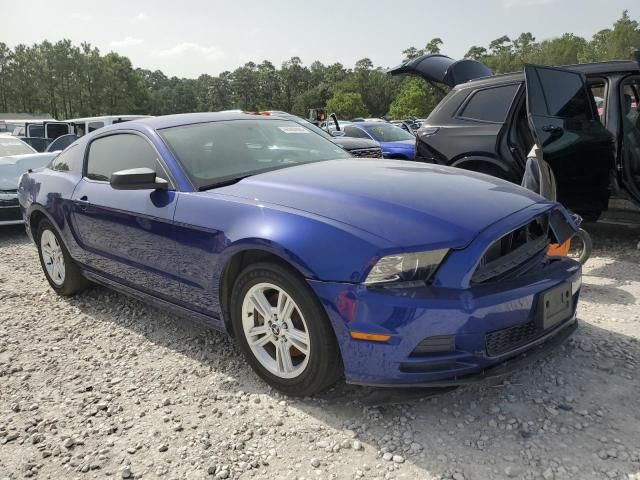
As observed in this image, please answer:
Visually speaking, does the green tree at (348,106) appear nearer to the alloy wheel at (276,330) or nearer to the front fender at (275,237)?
the front fender at (275,237)

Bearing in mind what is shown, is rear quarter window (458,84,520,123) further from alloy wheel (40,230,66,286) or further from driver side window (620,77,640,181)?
alloy wheel (40,230,66,286)

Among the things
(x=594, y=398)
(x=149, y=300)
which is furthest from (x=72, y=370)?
(x=594, y=398)

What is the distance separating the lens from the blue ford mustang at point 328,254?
2266mm

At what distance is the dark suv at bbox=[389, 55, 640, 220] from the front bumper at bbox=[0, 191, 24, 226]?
5.82m

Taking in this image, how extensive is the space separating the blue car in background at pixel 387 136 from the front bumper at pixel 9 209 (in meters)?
7.25

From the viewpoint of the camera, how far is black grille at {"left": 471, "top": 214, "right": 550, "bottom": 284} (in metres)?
2.41

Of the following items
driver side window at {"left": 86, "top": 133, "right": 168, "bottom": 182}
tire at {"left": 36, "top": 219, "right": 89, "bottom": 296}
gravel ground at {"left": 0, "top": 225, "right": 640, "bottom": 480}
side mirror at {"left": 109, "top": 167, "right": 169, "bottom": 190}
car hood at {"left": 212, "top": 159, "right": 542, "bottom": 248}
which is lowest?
gravel ground at {"left": 0, "top": 225, "right": 640, "bottom": 480}

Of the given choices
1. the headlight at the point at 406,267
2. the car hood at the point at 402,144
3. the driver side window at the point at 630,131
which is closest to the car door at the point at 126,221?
the headlight at the point at 406,267

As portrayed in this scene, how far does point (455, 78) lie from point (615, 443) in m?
4.61

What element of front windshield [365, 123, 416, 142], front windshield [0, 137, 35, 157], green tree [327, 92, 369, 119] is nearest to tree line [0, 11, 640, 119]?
green tree [327, 92, 369, 119]

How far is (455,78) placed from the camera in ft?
19.5

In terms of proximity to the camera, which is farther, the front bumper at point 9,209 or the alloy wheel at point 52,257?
the front bumper at point 9,209

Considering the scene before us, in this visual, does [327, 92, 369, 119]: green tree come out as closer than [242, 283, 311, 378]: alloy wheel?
No

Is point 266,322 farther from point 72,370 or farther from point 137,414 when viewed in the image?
point 72,370
